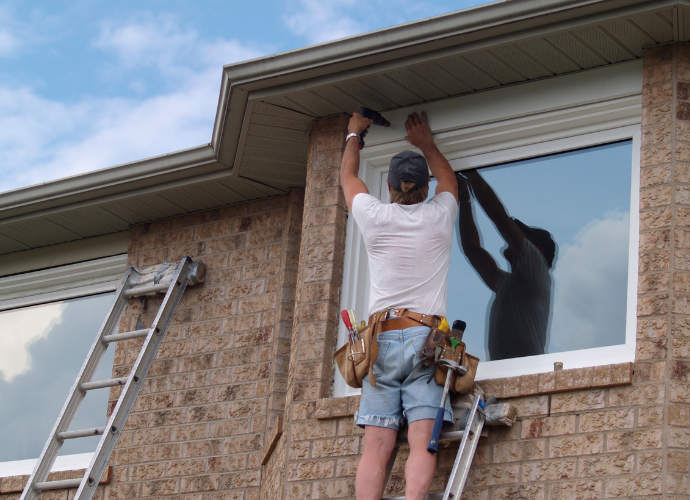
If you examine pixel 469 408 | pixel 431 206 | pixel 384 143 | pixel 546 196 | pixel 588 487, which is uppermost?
pixel 384 143

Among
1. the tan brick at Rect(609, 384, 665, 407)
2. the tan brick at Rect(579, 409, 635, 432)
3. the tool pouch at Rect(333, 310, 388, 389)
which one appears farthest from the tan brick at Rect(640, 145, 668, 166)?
the tool pouch at Rect(333, 310, 388, 389)

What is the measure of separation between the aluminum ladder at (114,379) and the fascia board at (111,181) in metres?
0.67

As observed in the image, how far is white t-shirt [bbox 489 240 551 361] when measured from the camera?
5645mm

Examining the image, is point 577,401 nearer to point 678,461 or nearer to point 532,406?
point 532,406

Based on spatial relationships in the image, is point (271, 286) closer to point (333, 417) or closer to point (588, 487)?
point (333, 417)

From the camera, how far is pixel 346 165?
598 cm

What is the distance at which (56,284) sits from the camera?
8758 mm

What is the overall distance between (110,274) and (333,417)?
339 centimetres

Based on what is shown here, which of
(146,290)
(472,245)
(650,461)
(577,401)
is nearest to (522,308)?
(472,245)

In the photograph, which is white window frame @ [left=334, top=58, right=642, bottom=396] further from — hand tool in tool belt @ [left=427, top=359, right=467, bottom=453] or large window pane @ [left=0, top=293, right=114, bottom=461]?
large window pane @ [left=0, top=293, right=114, bottom=461]

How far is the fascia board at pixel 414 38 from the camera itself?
215 inches

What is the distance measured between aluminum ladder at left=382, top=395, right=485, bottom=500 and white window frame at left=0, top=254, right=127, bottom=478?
395 centimetres

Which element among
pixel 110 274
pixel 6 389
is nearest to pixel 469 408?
pixel 110 274

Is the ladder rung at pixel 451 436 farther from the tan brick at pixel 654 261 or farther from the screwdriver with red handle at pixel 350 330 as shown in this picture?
the tan brick at pixel 654 261
